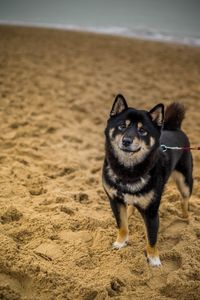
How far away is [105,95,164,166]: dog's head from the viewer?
2662mm

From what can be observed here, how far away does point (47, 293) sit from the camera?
7.77 ft

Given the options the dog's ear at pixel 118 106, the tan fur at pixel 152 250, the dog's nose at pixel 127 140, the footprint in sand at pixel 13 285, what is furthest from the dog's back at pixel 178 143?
the footprint in sand at pixel 13 285

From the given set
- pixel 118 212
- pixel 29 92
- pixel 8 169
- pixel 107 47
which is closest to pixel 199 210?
pixel 118 212

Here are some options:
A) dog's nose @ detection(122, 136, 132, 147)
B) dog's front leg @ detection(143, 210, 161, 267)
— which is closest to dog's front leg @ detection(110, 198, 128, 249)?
dog's front leg @ detection(143, 210, 161, 267)

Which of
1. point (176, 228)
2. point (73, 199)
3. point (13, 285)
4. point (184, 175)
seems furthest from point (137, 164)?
point (13, 285)

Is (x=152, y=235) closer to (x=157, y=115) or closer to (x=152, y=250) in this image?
(x=152, y=250)

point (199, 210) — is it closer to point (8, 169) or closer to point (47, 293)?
point (47, 293)

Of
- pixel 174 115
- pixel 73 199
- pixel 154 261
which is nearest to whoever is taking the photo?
pixel 154 261

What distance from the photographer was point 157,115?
2.78m

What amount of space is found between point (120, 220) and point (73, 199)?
0.81 metres

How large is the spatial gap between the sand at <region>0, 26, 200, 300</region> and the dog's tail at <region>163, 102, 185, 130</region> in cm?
91

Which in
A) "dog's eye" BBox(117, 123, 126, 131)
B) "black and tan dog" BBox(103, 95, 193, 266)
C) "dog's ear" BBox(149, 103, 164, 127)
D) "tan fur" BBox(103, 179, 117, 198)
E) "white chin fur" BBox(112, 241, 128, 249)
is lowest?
"white chin fur" BBox(112, 241, 128, 249)

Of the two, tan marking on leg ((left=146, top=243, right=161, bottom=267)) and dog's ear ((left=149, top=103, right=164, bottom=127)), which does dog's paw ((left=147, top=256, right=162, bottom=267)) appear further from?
dog's ear ((left=149, top=103, right=164, bottom=127))

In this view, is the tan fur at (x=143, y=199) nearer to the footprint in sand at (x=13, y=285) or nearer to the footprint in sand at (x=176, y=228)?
the footprint in sand at (x=176, y=228)
